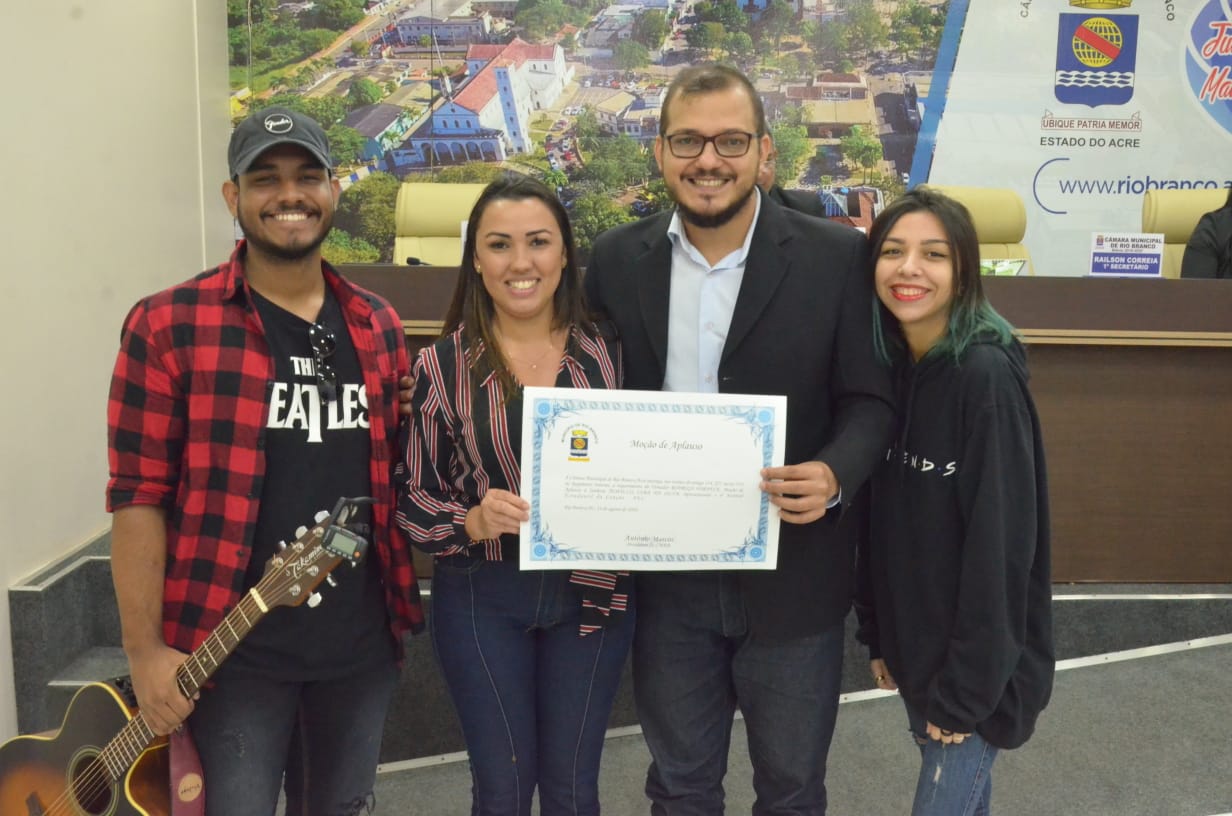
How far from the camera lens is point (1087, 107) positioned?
572 cm

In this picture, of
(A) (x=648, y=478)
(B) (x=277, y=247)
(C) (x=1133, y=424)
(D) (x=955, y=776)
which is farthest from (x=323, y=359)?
(C) (x=1133, y=424)

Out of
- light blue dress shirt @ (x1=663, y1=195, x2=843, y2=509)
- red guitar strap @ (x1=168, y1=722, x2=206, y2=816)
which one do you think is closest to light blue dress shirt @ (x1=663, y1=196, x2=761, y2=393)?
light blue dress shirt @ (x1=663, y1=195, x2=843, y2=509)

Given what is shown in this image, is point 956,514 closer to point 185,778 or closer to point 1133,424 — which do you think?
point 185,778

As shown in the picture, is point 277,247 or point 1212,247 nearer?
point 277,247

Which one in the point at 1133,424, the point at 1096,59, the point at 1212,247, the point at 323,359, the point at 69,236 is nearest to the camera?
the point at 323,359

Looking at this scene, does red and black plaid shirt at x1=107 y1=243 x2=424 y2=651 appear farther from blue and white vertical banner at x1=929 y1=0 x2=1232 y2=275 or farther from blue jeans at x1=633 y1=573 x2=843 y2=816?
blue and white vertical banner at x1=929 y1=0 x2=1232 y2=275

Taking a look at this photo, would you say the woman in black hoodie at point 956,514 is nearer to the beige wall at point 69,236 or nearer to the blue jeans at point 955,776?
the blue jeans at point 955,776

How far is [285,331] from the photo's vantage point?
140 cm

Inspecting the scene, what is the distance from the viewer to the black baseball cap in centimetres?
133

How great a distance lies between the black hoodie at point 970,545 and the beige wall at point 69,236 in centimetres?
219

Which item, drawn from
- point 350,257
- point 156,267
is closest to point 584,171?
point 350,257

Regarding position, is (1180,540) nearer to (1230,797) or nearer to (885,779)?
(1230,797)

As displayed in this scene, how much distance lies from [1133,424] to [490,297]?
225cm

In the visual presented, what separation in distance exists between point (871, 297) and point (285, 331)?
3.11ft
